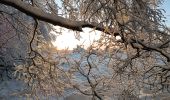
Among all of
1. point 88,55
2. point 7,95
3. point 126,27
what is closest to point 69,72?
point 88,55

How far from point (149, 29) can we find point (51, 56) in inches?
101

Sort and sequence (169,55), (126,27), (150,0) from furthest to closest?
1. (150,0)
2. (169,55)
3. (126,27)

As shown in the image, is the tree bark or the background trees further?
the background trees

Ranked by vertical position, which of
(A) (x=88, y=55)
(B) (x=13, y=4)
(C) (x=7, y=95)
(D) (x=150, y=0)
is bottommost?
(C) (x=7, y=95)

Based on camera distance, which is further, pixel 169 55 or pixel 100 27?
pixel 169 55

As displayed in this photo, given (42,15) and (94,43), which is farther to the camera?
(94,43)

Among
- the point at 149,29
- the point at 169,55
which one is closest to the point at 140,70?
the point at 169,55

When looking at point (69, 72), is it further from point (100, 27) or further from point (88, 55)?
point (100, 27)

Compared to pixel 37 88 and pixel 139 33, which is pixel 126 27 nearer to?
pixel 139 33

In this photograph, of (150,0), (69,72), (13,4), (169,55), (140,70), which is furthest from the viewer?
(140,70)

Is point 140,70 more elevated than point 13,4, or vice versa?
point 13,4

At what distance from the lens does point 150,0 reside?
8.34 meters

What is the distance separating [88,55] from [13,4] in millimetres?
2290

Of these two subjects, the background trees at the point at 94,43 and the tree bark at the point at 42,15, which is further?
the background trees at the point at 94,43
